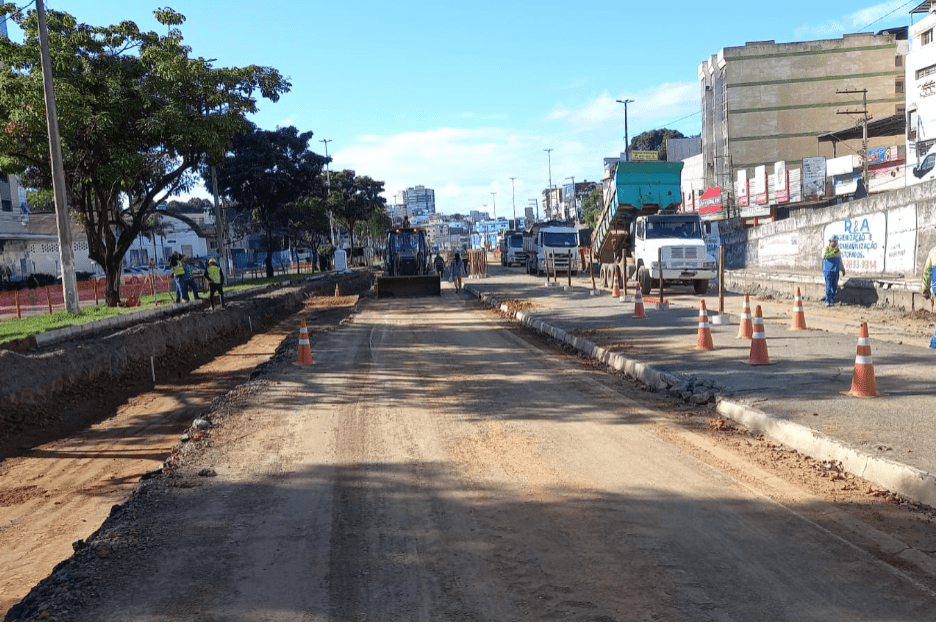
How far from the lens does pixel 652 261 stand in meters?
25.2

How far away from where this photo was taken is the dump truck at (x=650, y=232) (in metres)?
24.9

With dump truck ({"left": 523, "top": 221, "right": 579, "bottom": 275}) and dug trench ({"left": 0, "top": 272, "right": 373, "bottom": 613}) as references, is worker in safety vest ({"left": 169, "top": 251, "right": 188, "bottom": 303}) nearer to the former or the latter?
dug trench ({"left": 0, "top": 272, "right": 373, "bottom": 613})

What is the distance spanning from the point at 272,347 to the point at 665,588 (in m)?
16.4

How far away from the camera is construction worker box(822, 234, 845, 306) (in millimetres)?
18703

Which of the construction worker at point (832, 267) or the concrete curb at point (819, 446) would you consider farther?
the construction worker at point (832, 267)

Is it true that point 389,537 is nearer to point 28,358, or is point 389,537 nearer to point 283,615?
point 283,615

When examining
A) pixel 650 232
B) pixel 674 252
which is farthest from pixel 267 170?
pixel 674 252

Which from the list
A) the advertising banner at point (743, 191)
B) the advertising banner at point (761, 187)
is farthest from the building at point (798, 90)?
the advertising banner at point (761, 187)

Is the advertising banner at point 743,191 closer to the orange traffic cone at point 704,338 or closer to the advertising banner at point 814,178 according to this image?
the advertising banner at point 814,178

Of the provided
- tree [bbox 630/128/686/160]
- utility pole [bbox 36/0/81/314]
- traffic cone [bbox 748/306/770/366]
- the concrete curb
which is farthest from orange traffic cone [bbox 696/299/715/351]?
tree [bbox 630/128/686/160]

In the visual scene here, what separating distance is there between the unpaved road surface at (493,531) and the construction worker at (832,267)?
12.2m

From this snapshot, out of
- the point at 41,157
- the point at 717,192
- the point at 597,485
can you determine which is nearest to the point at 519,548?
the point at 597,485

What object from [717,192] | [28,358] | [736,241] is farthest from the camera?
[717,192]

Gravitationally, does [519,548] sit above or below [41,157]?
below
